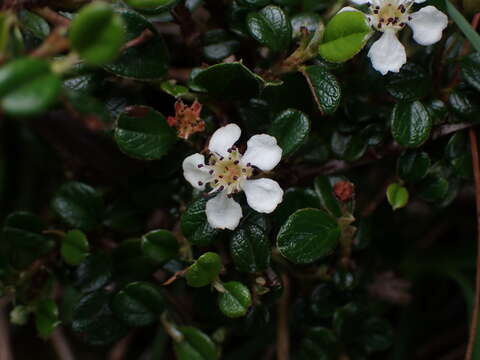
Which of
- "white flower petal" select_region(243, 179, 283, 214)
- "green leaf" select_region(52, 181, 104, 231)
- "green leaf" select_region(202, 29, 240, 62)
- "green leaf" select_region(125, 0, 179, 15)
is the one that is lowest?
"green leaf" select_region(52, 181, 104, 231)

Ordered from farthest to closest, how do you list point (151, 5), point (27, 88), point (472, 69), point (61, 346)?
point (61, 346)
point (472, 69)
point (151, 5)
point (27, 88)

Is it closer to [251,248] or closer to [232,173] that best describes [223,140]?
[232,173]

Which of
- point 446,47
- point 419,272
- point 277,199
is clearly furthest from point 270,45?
point 419,272

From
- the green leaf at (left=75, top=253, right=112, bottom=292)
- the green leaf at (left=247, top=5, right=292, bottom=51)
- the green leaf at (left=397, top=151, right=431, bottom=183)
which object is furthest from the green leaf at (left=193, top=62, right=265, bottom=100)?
the green leaf at (left=75, top=253, right=112, bottom=292)

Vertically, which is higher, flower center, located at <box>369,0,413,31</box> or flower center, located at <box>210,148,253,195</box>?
flower center, located at <box>369,0,413,31</box>

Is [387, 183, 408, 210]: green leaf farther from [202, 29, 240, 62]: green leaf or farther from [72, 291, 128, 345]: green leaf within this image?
[72, 291, 128, 345]: green leaf

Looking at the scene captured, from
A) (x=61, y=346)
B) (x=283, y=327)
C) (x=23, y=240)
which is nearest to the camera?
(x=23, y=240)

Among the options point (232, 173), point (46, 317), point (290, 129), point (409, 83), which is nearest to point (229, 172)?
point (232, 173)
